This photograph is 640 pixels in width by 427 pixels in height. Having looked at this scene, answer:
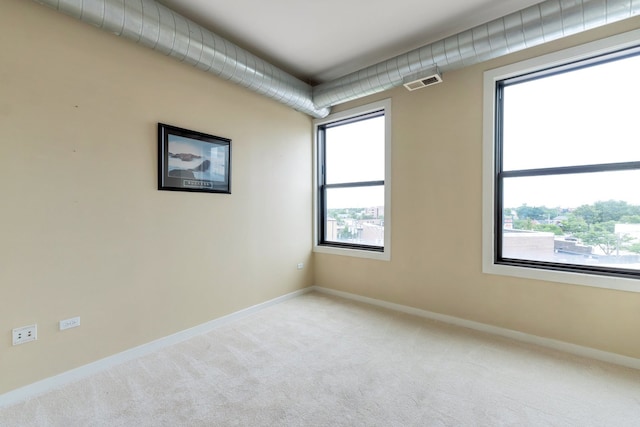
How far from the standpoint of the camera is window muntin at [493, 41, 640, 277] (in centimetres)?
236

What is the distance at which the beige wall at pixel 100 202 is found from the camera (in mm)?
1909

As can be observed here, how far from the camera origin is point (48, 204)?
2020mm

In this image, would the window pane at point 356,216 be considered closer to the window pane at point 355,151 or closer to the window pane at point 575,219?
the window pane at point 355,151

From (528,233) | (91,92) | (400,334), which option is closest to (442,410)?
(400,334)

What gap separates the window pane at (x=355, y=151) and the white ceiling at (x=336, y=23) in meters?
0.90

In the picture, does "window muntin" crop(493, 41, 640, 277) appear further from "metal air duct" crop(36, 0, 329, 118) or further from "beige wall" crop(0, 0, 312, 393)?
"beige wall" crop(0, 0, 312, 393)

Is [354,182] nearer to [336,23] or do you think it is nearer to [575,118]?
[336,23]

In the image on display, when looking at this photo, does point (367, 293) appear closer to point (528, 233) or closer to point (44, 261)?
point (528, 233)

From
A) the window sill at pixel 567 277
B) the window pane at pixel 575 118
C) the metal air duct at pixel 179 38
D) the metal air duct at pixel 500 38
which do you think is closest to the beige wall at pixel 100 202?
the metal air duct at pixel 179 38

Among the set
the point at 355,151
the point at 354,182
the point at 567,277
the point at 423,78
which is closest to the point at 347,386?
the point at 567,277

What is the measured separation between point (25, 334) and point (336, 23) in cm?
353

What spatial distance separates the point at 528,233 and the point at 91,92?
410 cm

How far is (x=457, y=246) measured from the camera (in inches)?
122

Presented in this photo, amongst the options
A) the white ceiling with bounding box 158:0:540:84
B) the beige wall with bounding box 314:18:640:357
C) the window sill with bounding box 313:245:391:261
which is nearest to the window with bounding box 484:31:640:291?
the beige wall with bounding box 314:18:640:357
